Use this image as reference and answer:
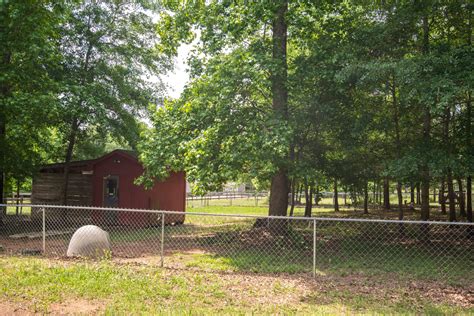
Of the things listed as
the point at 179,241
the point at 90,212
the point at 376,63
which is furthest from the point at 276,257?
the point at 90,212

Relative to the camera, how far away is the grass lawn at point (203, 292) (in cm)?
618

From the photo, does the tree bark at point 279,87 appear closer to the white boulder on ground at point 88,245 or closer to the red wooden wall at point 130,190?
the white boulder on ground at point 88,245

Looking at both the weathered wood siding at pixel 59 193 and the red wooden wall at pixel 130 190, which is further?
the weathered wood siding at pixel 59 193

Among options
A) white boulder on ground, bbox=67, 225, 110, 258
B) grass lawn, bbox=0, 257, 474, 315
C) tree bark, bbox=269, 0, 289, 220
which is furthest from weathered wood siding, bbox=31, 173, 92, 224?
grass lawn, bbox=0, 257, 474, 315

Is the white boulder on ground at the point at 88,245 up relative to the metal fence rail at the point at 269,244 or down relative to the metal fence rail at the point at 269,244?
up

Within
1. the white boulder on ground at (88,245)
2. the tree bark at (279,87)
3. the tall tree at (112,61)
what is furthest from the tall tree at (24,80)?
the tree bark at (279,87)

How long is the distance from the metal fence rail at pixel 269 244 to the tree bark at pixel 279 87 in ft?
2.25

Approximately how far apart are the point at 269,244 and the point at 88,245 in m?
5.15

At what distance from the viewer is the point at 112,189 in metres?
18.8

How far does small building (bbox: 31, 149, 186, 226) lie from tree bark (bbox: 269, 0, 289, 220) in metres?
6.43

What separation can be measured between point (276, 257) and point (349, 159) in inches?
221

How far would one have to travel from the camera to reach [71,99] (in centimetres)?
1440

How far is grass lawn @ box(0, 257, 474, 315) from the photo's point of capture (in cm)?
618

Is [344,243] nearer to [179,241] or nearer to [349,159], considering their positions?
[349,159]
